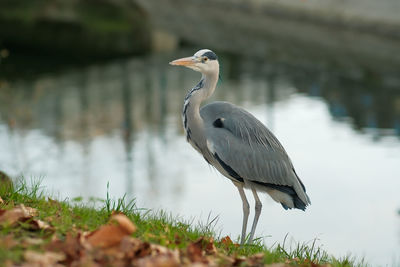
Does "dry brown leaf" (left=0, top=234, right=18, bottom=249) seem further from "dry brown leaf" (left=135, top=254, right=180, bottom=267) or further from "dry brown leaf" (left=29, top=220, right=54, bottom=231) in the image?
"dry brown leaf" (left=135, top=254, right=180, bottom=267)

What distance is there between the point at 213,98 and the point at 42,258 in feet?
59.5

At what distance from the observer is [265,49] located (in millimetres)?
26750

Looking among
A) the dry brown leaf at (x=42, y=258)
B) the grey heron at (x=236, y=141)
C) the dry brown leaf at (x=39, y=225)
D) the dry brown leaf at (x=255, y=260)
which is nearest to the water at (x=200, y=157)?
the grey heron at (x=236, y=141)

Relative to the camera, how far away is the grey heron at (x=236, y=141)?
681 cm

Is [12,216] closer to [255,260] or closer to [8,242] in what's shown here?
[8,242]

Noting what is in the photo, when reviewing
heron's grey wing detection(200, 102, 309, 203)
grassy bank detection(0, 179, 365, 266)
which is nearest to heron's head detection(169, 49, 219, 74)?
heron's grey wing detection(200, 102, 309, 203)

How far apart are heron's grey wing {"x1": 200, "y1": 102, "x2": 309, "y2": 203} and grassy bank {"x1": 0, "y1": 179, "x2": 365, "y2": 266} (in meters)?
1.05

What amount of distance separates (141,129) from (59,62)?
7.28 meters

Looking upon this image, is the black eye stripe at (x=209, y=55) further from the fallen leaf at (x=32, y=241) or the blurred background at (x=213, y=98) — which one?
the fallen leaf at (x=32, y=241)

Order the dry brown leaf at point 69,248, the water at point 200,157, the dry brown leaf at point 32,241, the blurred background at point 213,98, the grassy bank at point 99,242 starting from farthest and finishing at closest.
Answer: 1. the blurred background at point 213,98
2. the water at point 200,157
3. the dry brown leaf at point 32,241
4. the dry brown leaf at point 69,248
5. the grassy bank at point 99,242

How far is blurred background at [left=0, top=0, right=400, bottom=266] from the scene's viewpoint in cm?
1429

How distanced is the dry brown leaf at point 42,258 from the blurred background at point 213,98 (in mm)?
3349

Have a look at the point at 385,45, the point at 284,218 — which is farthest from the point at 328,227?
the point at 385,45

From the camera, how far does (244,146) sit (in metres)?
6.88
